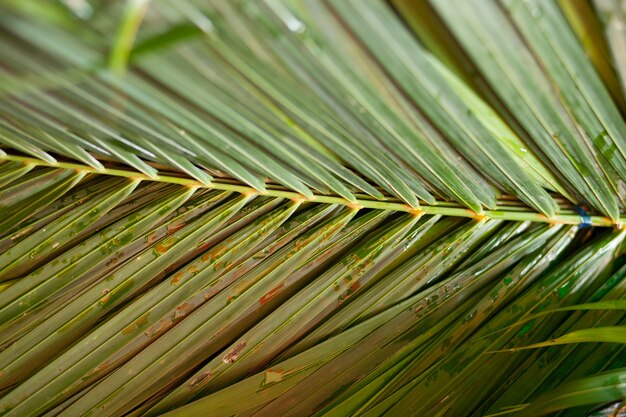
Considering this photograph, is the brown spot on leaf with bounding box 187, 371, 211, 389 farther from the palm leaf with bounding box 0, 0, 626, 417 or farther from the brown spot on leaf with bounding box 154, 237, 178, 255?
the brown spot on leaf with bounding box 154, 237, 178, 255

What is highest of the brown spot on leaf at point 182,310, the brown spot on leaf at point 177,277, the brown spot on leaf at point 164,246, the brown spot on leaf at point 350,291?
the brown spot on leaf at point 164,246

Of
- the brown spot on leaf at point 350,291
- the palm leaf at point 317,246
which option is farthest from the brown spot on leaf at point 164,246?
the brown spot on leaf at point 350,291

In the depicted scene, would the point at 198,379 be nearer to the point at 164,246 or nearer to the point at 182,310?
the point at 182,310

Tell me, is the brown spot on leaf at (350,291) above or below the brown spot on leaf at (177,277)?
below

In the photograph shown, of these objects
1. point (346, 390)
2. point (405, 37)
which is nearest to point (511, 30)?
point (405, 37)

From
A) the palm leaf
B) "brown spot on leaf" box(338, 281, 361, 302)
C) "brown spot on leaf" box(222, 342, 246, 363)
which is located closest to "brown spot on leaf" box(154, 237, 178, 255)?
the palm leaf

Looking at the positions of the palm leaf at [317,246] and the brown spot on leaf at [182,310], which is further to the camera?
the brown spot on leaf at [182,310]

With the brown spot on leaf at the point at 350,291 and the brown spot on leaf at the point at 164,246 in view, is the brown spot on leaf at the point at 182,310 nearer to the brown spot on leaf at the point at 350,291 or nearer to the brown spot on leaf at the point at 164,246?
the brown spot on leaf at the point at 164,246

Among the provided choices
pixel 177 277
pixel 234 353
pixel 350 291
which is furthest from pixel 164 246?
pixel 350 291
